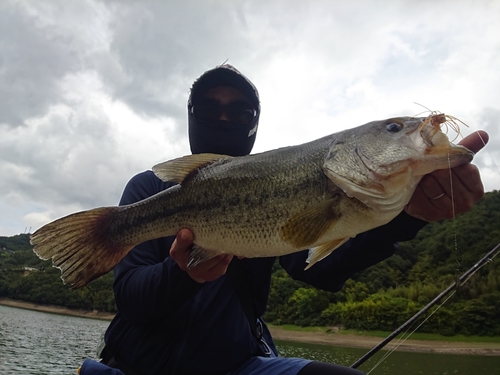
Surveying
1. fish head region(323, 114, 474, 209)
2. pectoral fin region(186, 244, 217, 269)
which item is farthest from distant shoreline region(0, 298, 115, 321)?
fish head region(323, 114, 474, 209)

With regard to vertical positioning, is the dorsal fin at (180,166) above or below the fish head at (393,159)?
above

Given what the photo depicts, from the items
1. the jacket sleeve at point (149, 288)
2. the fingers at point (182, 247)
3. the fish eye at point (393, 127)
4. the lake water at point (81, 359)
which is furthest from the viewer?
the lake water at point (81, 359)

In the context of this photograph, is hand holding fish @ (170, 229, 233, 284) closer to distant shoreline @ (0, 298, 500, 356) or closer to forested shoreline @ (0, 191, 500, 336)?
forested shoreline @ (0, 191, 500, 336)

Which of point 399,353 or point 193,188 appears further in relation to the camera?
point 399,353

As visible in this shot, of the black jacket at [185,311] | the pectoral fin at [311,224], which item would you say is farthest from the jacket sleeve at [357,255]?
the pectoral fin at [311,224]

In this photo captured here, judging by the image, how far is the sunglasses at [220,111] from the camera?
418 cm

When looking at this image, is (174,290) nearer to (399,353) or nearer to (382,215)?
(382,215)

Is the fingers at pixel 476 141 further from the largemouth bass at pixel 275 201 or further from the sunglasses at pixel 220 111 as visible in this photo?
the sunglasses at pixel 220 111

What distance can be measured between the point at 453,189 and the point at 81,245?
9.08ft

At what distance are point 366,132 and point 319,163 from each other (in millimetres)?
431

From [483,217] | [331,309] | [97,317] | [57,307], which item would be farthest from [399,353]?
[57,307]

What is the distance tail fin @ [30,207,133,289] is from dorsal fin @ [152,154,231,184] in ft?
1.67

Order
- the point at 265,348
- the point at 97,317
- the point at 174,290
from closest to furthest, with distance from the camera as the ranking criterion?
the point at 174,290 < the point at 265,348 < the point at 97,317

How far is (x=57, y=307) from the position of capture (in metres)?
71.1
